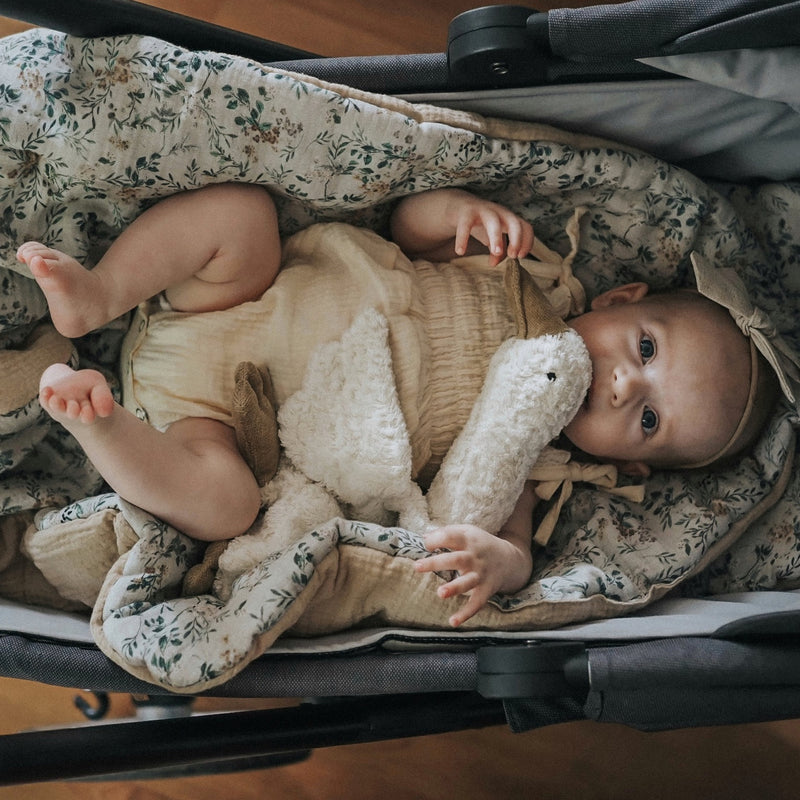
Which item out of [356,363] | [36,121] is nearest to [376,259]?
[356,363]

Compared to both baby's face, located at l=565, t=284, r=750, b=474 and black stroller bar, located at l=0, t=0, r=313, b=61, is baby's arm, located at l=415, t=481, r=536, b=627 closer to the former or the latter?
baby's face, located at l=565, t=284, r=750, b=474

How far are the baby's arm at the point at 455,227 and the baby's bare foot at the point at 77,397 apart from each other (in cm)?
40

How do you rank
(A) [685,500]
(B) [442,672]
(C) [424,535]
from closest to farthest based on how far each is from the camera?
(B) [442,672], (C) [424,535], (A) [685,500]

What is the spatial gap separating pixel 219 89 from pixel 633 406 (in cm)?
58

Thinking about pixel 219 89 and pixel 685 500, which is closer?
pixel 219 89

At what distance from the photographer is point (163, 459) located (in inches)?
32.6

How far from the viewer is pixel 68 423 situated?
30.8 inches

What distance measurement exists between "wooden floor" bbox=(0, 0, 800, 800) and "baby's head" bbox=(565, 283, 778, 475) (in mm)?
546

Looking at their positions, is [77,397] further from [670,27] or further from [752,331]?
[752,331]

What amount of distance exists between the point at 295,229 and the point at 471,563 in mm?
465

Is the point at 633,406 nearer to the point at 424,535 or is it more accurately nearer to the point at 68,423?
the point at 424,535

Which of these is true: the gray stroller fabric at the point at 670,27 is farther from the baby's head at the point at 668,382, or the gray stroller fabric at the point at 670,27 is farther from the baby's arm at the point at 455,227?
the baby's head at the point at 668,382

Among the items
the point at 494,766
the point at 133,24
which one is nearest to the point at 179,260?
the point at 133,24

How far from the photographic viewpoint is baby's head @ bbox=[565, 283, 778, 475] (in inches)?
38.6
